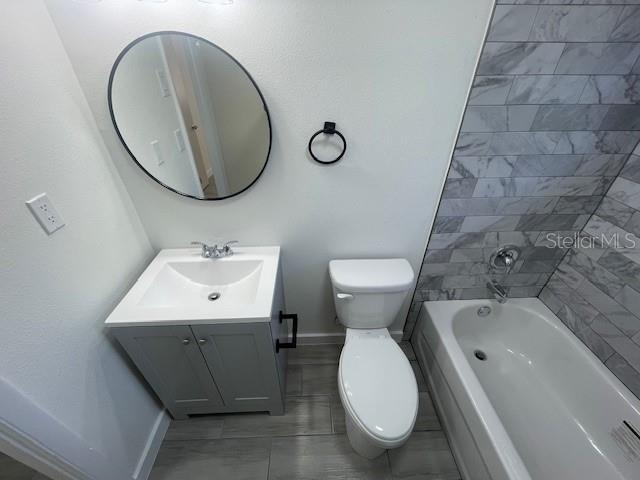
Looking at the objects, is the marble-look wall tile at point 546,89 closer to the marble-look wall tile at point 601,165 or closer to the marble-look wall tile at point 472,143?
the marble-look wall tile at point 472,143

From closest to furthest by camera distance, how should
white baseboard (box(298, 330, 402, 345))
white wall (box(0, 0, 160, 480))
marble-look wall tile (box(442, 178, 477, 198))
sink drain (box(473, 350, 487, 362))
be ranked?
white wall (box(0, 0, 160, 480))
marble-look wall tile (box(442, 178, 477, 198))
sink drain (box(473, 350, 487, 362))
white baseboard (box(298, 330, 402, 345))

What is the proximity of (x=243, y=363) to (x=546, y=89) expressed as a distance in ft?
5.43

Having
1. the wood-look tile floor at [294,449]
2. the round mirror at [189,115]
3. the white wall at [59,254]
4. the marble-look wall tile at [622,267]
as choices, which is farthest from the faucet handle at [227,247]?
the marble-look wall tile at [622,267]

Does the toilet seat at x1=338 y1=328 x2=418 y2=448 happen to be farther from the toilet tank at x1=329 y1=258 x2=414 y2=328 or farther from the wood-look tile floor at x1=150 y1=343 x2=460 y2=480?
the wood-look tile floor at x1=150 y1=343 x2=460 y2=480

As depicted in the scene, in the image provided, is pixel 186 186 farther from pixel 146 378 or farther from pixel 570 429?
pixel 570 429

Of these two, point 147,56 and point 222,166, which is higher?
point 147,56

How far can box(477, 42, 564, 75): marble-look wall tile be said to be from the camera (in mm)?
916

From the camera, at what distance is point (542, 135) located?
1.08 metres

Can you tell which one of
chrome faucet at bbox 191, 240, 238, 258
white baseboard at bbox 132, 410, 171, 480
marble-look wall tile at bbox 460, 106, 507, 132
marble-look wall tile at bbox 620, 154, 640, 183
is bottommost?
white baseboard at bbox 132, 410, 171, 480

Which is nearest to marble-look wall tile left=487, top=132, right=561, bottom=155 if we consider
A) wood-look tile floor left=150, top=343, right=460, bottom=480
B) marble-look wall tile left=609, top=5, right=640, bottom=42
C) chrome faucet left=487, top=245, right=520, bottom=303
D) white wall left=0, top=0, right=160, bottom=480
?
marble-look wall tile left=609, top=5, right=640, bottom=42

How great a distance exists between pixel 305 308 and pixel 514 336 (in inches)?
51.7

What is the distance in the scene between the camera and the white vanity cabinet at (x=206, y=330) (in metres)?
0.96

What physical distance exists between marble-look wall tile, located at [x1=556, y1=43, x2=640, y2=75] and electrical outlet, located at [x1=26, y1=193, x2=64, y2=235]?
5.97ft

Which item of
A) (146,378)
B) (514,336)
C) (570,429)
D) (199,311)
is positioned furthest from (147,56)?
(570,429)
